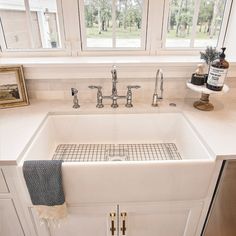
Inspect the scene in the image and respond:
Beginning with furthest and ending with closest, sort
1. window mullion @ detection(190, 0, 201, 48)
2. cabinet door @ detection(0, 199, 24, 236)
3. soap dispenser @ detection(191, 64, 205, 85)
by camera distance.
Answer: window mullion @ detection(190, 0, 201, 48) < soap dispenser @ detection(191, 64, 205, 85) < cabinet door @ detection(0, 199, 24, 236)

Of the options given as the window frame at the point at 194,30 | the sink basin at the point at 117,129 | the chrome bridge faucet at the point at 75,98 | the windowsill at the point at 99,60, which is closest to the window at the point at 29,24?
the windowsill at the point at 99,60

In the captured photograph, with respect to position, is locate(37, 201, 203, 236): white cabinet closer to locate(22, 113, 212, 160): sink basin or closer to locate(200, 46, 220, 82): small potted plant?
locate(22, 113, 212, 160): sink basin

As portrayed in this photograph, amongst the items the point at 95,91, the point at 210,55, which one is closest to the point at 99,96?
the point at 95,91

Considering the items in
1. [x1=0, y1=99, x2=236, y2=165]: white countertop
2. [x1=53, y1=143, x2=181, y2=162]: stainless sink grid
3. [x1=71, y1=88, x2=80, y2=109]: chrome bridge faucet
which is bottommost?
[x1=53, y1=143, x2=181, y2=162]: stainless sink grid

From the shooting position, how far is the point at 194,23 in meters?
1.40

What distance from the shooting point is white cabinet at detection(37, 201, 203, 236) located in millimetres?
1020

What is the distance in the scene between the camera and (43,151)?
1150mm

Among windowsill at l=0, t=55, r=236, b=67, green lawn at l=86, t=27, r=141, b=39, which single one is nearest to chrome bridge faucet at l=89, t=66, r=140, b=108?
windowsill at l=0, t=55, r=236, b=67

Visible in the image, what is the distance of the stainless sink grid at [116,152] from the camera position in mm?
1219

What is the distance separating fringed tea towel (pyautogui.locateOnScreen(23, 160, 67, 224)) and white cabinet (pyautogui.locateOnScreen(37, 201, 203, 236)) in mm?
90

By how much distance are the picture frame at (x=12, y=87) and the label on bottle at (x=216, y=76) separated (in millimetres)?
1111

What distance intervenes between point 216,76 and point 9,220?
133 centimetres

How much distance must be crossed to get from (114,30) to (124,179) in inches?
38.9

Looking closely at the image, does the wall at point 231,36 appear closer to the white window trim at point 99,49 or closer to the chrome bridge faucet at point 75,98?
the white window trim at point 99,49
